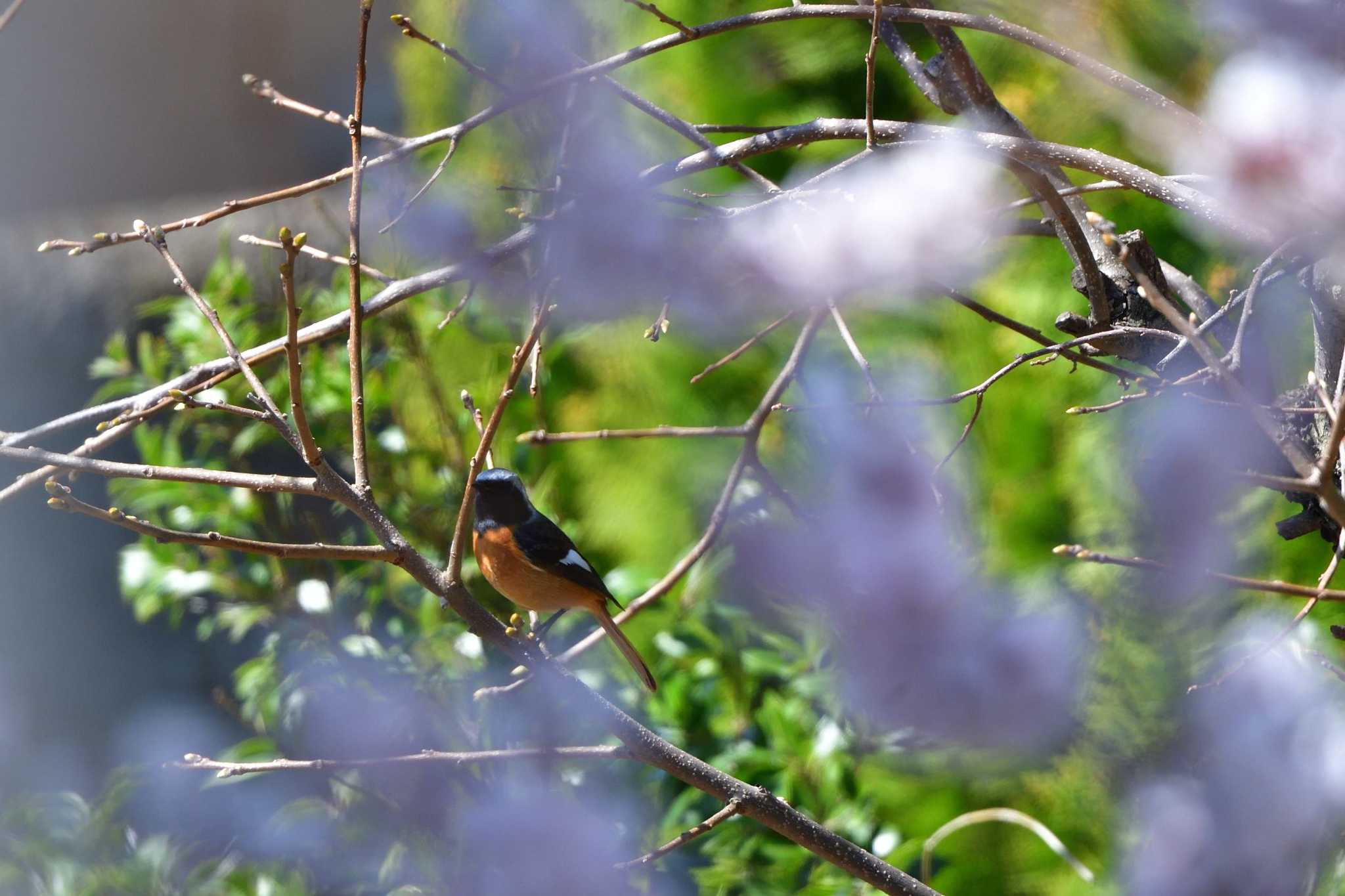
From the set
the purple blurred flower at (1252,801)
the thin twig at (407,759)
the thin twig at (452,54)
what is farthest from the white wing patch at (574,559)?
the purple blurred flower at (1252,801)

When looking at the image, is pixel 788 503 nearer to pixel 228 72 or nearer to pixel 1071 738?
pixel 1071 738

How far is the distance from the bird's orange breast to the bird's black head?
0.02m

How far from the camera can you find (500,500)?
86 centimetres

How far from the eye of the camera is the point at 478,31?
112 centimetres

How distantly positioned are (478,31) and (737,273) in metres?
0.72

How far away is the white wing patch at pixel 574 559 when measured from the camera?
0.87 meters

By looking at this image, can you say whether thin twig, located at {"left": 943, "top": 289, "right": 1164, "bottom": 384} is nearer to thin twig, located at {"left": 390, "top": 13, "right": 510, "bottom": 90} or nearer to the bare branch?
the bare branch

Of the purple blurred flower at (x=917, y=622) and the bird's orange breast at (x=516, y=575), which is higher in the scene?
the purple blurred flower at (x=917, y=622)

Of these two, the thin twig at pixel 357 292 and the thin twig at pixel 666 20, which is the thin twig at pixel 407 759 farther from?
the thin twig at pixel 666 20

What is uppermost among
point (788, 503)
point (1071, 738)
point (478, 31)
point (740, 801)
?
point (478, 31)

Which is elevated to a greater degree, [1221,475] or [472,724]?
[1221,475]

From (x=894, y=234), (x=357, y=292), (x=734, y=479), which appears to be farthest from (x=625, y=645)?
(x=894, y=234)

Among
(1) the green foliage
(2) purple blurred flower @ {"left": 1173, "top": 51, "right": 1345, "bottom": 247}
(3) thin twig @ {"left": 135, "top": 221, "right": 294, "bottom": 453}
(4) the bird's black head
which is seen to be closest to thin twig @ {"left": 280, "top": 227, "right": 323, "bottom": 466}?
(3) thin twig @ {"left": 135, "top": 221, "right": 294, "bottom": 453}

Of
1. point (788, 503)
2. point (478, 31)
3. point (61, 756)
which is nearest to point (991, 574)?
point (788, 503)
